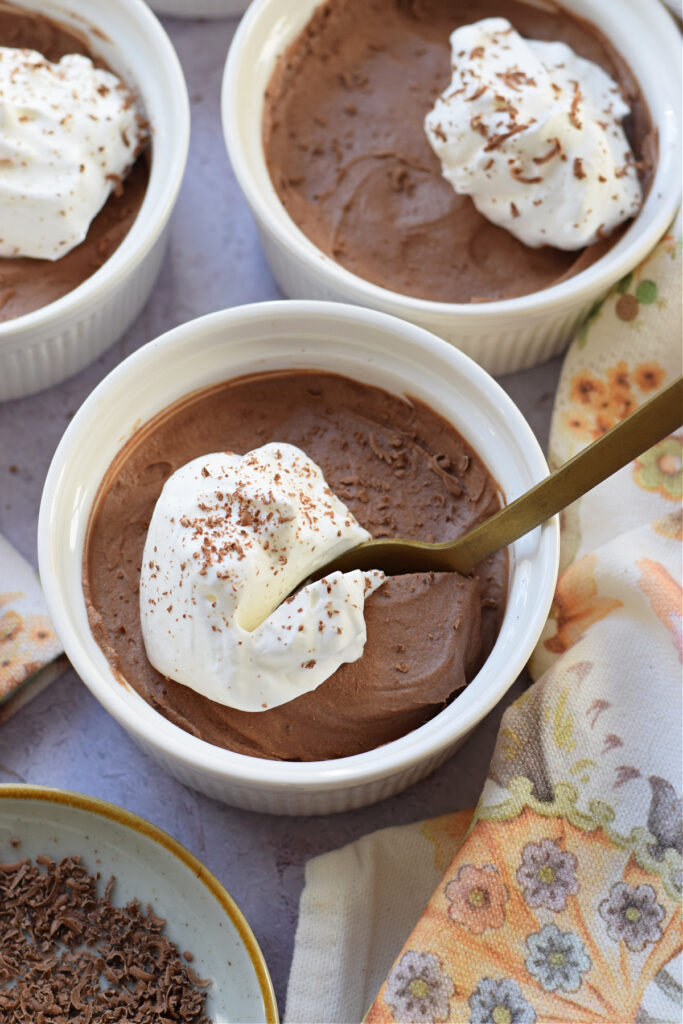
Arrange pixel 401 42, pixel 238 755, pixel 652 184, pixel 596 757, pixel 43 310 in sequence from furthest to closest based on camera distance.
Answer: pixel 401 42
pixel 652 184
pixel 43 310
pixel 596 757
pixel 238 755

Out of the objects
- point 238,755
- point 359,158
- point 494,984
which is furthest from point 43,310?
point 494,984

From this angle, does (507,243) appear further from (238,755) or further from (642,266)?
(238,755)

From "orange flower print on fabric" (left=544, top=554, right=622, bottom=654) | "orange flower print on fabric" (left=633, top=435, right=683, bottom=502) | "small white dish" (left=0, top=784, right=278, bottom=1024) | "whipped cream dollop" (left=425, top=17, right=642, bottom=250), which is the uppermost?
"whipped cream dollop" (left=425, top=17, right=642, bottom=250)

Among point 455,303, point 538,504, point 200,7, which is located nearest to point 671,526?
point 538,504

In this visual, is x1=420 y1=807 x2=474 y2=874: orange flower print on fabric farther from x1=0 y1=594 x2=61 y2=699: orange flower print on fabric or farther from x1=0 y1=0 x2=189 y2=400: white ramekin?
x1=0 y1=0 x2=189 y2=400: white ramekin

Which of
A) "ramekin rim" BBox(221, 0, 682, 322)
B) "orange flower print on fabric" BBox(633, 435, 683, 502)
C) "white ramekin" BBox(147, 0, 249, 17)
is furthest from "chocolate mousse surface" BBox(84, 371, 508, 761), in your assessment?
→ "white ramekin" BBox(147, 0, 249, 17)

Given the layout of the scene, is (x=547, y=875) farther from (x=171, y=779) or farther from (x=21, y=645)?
(x=21, y=645)
